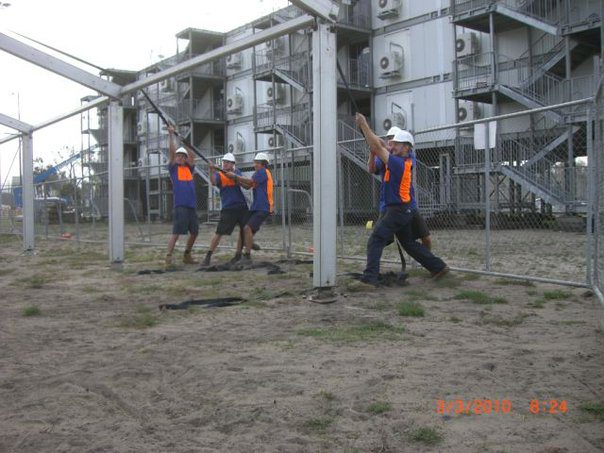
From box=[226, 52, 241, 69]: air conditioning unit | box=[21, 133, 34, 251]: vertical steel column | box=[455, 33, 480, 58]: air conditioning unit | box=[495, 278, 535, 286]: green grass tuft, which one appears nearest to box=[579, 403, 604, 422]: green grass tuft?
box=[495, 278, 535, 286]: green grass tuft

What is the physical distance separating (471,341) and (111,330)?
10.6ft

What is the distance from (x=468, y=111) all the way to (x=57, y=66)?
62.6ft

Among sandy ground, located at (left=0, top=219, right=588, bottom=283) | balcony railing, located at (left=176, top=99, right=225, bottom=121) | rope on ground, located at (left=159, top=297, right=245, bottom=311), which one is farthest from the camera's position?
balcony railing, located at (left=176, top=99, right=225, bottom=121)

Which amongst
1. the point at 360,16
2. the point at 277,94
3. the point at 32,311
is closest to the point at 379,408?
the point at 32,311

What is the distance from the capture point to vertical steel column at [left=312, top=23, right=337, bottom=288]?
702 centimetres

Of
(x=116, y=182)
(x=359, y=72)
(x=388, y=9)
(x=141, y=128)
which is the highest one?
(x=388, y=9)

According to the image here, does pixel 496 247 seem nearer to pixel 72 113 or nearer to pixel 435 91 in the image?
pixel 72 113

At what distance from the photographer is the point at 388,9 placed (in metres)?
27.5

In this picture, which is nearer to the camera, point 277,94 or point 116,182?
point 116,182

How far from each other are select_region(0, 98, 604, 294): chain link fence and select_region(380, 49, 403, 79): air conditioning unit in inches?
196

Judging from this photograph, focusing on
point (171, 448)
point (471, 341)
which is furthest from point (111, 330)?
point (471, 341)

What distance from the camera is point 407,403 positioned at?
11.7 ft

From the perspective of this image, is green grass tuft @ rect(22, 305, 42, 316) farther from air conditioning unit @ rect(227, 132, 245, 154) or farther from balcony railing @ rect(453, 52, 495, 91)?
air conditioning unit @ rect(227, 132, 245, 154)

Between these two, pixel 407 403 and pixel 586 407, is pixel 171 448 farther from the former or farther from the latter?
pixel 586 407
